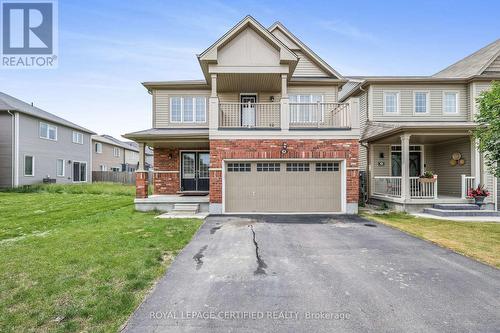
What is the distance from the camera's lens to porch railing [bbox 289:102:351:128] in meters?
11.6

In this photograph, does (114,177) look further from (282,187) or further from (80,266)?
(80,266)

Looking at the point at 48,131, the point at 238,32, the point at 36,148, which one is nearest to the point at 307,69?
the point at 238,32

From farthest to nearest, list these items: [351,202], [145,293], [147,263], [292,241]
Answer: [351,202]
[292,241]
[147,263]
[145,293]

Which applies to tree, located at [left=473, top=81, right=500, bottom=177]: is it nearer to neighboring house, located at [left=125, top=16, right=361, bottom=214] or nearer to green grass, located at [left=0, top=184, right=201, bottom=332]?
neighboring house, located at [left=125, top=16, right=361, bottom=214]

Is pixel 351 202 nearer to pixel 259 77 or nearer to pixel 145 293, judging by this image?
pixel 259 77

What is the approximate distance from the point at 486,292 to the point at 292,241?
12.7 ft

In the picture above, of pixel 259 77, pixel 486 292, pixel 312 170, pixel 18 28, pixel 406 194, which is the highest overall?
pixel 18 28

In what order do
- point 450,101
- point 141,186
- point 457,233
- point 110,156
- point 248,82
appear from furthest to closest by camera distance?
point 110,156 < point 450,101 < point 248,82 < point 141,186 < point 457,233

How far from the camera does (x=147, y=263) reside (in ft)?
16.6

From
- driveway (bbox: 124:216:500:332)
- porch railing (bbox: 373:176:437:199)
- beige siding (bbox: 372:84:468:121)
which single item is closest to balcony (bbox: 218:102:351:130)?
beige siding (bbox: 372:84:468:121)

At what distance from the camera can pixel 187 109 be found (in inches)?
541

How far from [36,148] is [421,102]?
27.3 metres

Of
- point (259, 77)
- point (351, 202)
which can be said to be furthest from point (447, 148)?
point (259, 77)

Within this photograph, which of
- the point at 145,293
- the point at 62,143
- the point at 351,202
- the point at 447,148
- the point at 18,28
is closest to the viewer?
the point at 145,293
